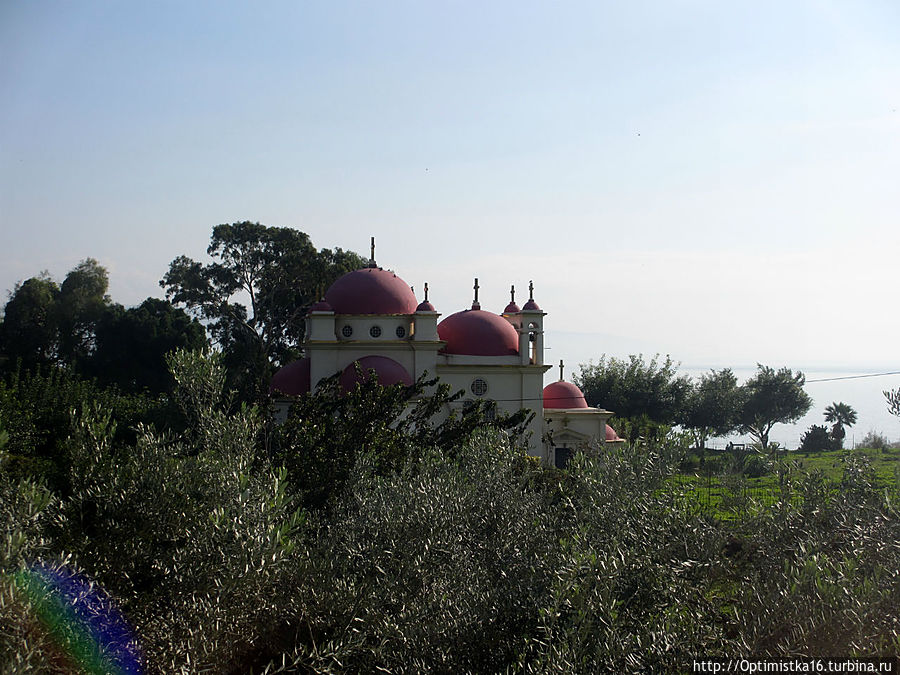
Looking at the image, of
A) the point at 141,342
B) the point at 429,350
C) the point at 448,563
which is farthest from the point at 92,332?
the point at 448,563

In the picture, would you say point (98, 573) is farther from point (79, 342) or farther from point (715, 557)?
point (79, 342)

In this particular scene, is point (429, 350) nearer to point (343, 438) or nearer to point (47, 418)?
point (47, 418)

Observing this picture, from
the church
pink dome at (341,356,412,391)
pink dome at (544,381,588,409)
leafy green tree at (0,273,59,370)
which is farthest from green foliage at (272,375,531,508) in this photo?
leafy green tree at (0,273,59,370)

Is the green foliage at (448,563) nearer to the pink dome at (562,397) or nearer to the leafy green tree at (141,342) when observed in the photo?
the pink dome at (562,397)

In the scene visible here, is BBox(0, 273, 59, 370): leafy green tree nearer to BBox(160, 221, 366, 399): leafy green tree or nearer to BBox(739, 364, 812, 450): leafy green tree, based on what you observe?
BBox(160, 221, 366, 399): leafy green tree

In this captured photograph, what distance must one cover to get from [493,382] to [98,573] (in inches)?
712

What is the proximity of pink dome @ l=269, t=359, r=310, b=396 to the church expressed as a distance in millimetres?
29

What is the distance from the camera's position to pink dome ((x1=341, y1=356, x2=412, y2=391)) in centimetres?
2133

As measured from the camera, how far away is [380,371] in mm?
21656

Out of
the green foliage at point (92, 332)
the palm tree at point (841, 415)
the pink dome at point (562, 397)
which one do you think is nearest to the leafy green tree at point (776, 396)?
the palm tree at point (841, 415)

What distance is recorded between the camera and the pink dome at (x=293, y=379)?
23.8 meters

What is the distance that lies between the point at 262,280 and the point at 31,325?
42.2ft

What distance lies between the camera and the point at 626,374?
44.0m

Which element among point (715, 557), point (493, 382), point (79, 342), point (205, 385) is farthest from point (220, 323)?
point (715, 557)
